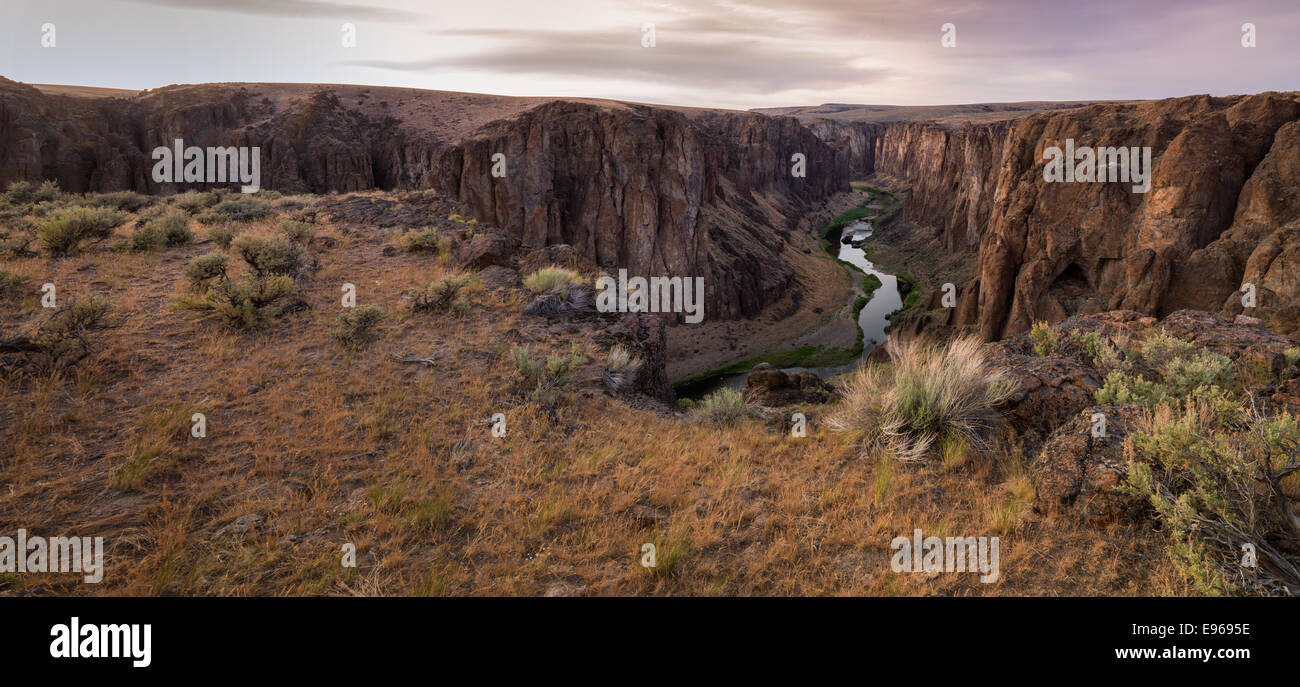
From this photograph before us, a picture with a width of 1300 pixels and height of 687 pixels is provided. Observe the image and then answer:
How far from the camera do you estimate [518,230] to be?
141 ft

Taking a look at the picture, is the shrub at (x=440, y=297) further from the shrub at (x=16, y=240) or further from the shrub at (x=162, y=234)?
→ the shrub at (x=16, y=240)

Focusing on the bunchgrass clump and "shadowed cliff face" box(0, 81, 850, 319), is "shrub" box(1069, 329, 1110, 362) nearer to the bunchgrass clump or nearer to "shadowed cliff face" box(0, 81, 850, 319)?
the bunchgrass clump

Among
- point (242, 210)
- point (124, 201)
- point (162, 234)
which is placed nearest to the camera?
point (162, 234)

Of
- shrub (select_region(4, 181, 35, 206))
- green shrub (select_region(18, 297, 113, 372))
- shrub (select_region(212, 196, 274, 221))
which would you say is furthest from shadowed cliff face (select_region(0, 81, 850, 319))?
green shrub (select_region(18, 297, 113, 372))

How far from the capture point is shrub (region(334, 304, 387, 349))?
7.68 meters

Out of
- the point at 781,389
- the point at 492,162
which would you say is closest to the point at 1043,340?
the point at 781,389

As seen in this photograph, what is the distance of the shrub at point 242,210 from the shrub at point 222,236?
203 centimetres

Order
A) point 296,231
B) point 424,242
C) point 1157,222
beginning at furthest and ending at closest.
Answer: point 1157,222 < point 296,231 < point 424,242

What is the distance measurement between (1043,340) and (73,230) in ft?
59.3

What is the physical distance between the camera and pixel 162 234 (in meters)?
11.6

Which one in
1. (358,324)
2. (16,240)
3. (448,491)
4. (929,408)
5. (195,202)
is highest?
(195,202)

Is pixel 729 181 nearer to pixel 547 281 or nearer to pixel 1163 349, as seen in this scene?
pixel 547 281

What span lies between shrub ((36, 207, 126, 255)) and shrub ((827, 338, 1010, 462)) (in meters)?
15.0

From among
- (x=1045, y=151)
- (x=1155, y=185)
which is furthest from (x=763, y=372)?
(x=1045, y=151)
